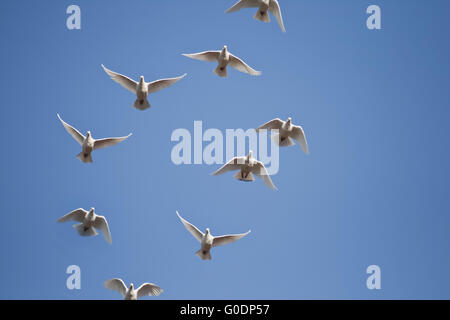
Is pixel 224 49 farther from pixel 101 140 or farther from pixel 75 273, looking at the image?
pixel 75 273

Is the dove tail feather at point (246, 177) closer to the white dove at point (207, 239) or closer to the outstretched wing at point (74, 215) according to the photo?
the white dove at point (207, 239)

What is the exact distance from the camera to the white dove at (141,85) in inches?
691

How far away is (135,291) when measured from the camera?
16.9 m

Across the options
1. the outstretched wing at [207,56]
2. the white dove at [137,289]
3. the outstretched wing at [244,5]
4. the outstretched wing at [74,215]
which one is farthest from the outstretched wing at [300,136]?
the outstretched wing at [74,215]

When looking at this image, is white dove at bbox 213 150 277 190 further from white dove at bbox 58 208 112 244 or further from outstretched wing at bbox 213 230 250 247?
white dove at bbox 58 208 112 244

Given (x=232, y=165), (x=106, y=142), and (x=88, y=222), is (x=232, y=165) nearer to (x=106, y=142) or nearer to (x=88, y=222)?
(x=106, y=142)

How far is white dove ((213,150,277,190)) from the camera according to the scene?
58.0 feet

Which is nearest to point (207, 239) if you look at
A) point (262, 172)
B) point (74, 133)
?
point (262, 172)

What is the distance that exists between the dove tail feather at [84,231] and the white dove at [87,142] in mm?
1735

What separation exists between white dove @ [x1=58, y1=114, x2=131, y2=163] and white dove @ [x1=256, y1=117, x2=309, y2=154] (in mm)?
3845

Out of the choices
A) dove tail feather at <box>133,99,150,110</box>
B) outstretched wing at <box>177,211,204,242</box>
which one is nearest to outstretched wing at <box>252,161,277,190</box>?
outstretched wing at <box>177,211,204,242</box>

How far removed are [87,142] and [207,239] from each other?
3.90 m
